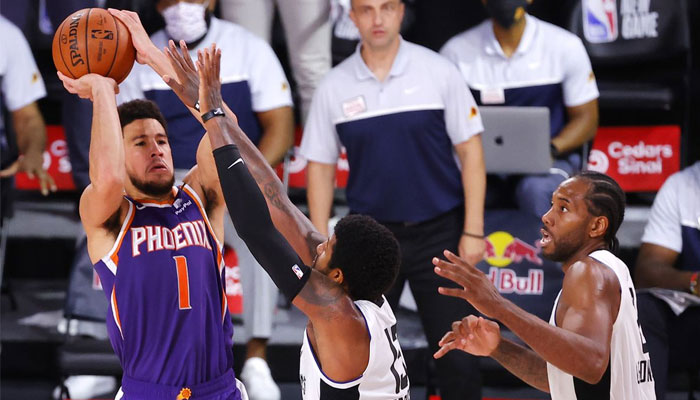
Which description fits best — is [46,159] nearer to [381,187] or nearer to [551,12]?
[381,187]

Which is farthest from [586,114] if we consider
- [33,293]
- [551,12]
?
[33,293]

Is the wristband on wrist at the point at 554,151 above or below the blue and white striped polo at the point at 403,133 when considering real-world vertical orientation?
below

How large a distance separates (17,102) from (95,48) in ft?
9.16

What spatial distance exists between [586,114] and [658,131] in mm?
916

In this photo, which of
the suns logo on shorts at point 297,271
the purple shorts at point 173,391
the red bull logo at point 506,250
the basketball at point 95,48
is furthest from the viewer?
the red bull logo at point 506,250

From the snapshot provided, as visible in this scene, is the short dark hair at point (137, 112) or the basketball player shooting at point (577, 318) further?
the short dark hair at point (137, 112)

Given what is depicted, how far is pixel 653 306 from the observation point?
5164 millimetres

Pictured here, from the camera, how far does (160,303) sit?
3719 millimetres

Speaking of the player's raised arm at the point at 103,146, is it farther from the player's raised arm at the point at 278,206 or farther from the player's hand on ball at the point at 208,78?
the player's hand on ball at the point at 208,78

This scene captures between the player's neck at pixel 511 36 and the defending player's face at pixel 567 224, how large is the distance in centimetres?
260

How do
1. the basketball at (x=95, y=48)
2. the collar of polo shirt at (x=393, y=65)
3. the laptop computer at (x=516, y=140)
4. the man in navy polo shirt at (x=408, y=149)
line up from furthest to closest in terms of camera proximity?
the laptop computer at (x=516, y=140)
the collar of polo shirt at (x=393, y=65)
the man in navy polo shirt at (x=408, y=149)
the basketball at (x=95, y=48)

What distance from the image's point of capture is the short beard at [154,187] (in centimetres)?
382

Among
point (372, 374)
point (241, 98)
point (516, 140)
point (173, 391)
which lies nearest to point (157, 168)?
point (173, 391)

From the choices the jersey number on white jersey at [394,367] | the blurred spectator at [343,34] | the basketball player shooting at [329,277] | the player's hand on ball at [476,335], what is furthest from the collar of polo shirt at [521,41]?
the player's hand on ball at [476,335]
